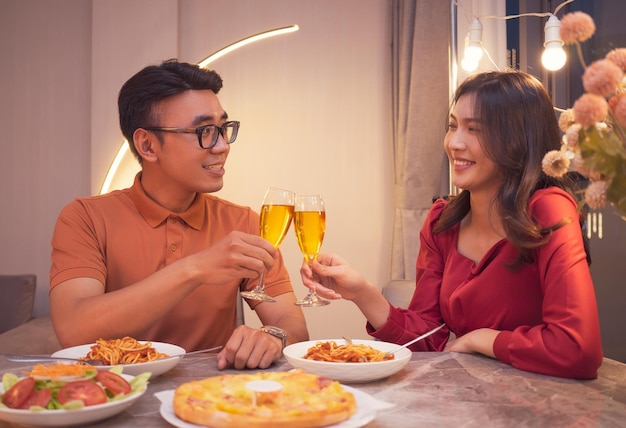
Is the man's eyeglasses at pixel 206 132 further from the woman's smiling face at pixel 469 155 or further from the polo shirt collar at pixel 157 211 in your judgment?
the woman's smiling face at pixel 469 155

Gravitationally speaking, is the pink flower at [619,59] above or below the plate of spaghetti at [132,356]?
above

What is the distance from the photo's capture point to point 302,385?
1.04 metres

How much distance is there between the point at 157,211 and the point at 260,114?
2.41m

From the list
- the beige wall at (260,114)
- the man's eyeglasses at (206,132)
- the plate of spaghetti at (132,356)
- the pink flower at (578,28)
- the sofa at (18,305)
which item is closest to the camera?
the pink flower at (578,28)

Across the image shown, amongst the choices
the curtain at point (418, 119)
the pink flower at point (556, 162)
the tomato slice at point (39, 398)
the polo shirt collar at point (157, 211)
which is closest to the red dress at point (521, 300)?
the pink flower at point (556, 162)

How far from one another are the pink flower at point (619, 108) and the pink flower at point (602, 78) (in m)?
0.06

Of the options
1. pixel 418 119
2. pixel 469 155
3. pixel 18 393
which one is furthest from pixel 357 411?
pixel 418 119

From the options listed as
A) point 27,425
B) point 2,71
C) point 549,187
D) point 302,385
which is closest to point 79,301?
point 27,425

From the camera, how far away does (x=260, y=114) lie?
4.51 meters

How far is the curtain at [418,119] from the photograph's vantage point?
402cm

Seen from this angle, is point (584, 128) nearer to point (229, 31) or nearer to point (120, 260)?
point (120, 260)

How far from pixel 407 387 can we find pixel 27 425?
64cm

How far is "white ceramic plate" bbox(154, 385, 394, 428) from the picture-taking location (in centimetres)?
95

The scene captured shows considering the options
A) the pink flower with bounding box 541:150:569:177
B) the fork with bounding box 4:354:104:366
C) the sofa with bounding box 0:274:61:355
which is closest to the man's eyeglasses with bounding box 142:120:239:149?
the fork with bounding box 4:354:104:366
